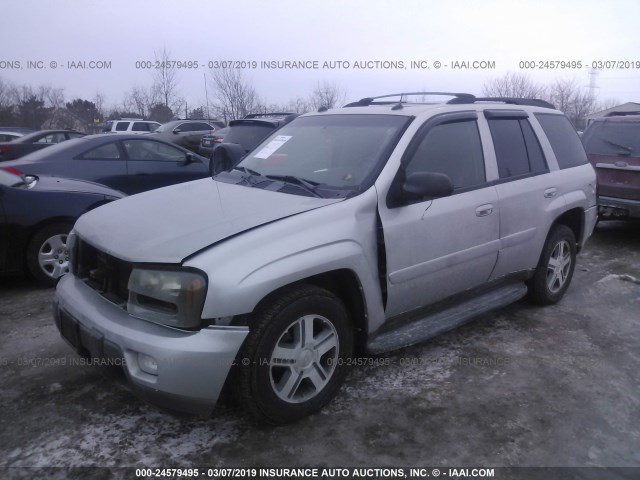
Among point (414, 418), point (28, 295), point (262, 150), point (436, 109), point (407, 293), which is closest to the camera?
point (414, 418)

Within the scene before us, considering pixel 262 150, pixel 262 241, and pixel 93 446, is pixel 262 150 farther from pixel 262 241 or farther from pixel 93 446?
pixel 93 446

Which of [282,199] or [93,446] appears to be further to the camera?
[282,199]

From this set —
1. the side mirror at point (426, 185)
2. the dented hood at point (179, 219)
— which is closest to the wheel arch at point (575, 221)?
the side mirror at point (426, 185)

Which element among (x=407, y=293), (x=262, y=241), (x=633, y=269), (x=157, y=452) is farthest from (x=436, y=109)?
(x=633, y=269)

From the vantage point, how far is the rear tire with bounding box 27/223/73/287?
4918 millimetres

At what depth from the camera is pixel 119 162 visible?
7234mm

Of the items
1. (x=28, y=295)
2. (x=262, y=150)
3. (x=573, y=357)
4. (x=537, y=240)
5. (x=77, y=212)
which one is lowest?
(x=573, y=357)

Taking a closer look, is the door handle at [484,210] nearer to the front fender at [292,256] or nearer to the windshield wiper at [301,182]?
the front fender at [292,256]

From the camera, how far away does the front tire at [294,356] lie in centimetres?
264

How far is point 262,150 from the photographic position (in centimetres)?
414

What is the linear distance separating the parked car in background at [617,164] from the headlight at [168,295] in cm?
645

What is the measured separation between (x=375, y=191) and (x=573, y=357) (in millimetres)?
2012

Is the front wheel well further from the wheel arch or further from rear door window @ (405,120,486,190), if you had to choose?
the wheel arch

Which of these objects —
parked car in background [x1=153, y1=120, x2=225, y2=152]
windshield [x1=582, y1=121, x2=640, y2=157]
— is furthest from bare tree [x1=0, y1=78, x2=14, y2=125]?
windshield [x1=582, y1=121, x2=640, y2=157]
